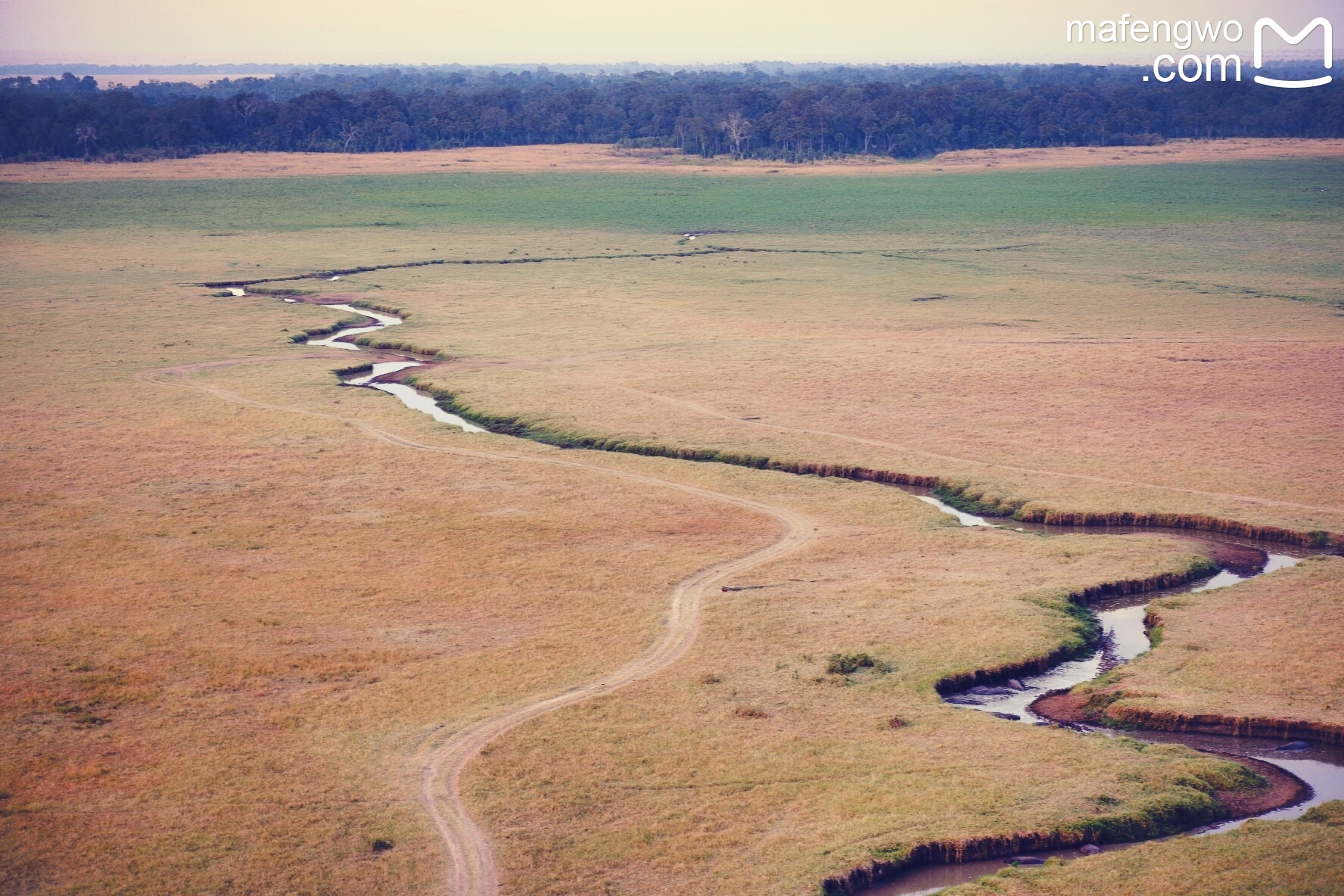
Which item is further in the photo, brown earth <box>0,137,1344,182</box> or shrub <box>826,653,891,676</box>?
brown earth <box>0,137,1344,182</box>

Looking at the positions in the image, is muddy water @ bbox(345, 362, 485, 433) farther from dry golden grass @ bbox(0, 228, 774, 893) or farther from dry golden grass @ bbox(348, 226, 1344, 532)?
dry golden grass @ bbox(0, 228, 774, 893)

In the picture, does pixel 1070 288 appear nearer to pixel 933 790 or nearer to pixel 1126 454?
pixel 1126 454

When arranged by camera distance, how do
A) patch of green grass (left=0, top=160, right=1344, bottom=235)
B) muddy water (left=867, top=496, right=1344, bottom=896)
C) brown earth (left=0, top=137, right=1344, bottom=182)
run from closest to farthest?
muddy water (left=867, top=496, right=1344, bottom=896)
patch of green grass (left=0, top=160, right=1344, bottom=235)
brown earth (left=0, top=137, right=1344, bottom=182)

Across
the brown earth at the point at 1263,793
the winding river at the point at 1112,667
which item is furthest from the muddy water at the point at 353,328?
the brown earth at the point at 1263,793

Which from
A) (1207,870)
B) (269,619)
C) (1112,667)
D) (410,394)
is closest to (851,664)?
(1112,667)

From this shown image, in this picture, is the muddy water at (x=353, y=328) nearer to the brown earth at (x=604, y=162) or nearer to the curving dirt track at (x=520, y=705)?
the curving dirt track at (x=520, y=705)

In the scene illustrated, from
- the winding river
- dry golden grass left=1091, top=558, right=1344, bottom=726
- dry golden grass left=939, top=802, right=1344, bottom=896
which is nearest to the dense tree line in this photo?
the winding river
